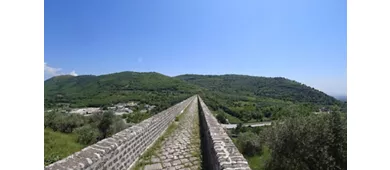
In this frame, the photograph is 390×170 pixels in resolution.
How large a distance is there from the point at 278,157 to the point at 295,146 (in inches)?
59.3

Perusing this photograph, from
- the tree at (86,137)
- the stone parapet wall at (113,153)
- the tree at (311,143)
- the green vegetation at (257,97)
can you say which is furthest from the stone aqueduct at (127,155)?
the green vegetation at (257,97)

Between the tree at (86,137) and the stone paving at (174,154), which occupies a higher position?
the stone paving at (174,154)

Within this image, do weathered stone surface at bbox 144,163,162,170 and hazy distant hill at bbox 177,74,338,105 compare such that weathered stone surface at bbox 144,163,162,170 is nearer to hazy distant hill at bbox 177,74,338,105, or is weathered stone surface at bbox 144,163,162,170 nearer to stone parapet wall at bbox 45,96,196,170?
stone parapet wall at bbox 45,96,196,170

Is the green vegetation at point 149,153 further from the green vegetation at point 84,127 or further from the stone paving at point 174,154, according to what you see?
the green vegetation at point 84,127

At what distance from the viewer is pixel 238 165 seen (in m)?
2.90

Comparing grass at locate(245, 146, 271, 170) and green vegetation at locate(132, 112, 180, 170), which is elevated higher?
green vegetation at locate(132, 112, 180, 170)

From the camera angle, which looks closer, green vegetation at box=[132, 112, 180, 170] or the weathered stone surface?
the weathered stone surface

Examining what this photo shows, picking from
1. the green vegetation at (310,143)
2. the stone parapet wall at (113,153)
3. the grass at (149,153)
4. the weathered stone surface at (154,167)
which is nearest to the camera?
the stone parapet wall at (113,153)

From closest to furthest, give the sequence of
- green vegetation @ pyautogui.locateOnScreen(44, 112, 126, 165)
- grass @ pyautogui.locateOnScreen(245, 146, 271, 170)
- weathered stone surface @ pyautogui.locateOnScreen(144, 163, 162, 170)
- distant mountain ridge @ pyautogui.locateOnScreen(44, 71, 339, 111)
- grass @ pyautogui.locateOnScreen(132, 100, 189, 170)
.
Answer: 1. weathered stone surface @ pyautogui.locateOnScreen(144, 163, 162, 170)
2. grass @ pyautogui.locateOnScreen(132, 100, 189, 170)
3. green vegetation @ pyautogui.locateOnScreen(44, 112, 126, 165)
4. grass @ pyautogui.locateOnScreen(245, 146, 271, 170)
5. distant mountain ridge @ pyautogui.locateOnScreen(44, 71, 339, 111)

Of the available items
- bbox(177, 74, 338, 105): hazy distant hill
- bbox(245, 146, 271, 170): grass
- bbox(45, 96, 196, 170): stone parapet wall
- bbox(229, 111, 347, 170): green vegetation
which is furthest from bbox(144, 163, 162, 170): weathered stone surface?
bbox(177, 74, 338, 105): hazy distant hill
